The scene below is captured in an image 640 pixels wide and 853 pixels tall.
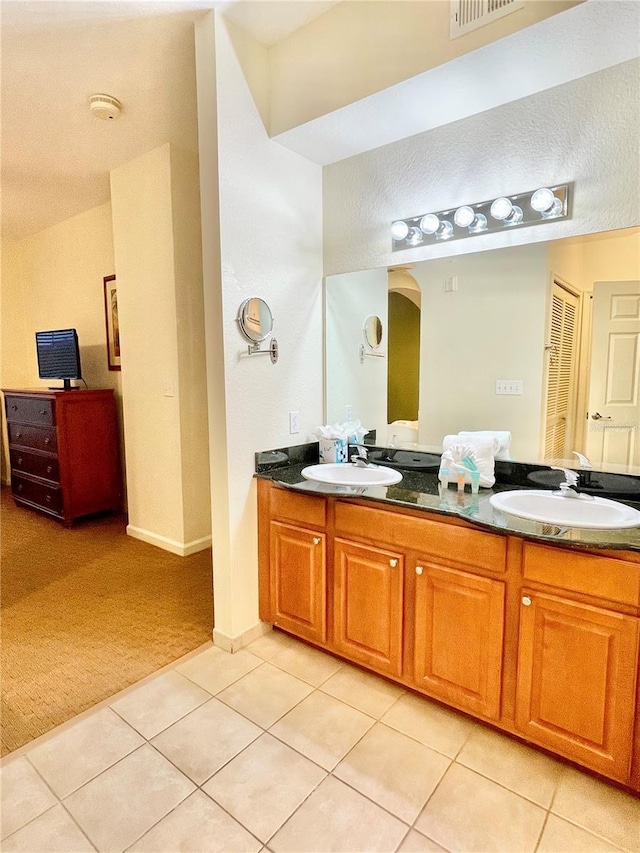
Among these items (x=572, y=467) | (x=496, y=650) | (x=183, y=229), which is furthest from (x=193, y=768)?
(x=183, y=229)

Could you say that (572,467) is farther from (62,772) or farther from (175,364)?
(175,364)

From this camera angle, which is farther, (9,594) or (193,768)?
(9,594)

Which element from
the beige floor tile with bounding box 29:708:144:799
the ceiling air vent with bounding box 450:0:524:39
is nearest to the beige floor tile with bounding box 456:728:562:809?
the beige floor tile with bounding box 29:708:144:799

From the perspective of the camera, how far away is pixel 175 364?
3.19 meters

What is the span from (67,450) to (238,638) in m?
2.36

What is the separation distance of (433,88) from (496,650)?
210cm

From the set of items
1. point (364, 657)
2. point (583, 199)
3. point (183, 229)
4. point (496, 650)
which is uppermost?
point (183, 229)

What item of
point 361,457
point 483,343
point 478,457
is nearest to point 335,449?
point 361,457

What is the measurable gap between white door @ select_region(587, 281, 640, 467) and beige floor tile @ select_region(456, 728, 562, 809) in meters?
1.09

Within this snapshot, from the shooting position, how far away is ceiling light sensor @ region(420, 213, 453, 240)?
2.16 meters

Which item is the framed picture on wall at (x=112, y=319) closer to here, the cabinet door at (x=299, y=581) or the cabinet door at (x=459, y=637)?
the cabinet door at (x=299, y=581)

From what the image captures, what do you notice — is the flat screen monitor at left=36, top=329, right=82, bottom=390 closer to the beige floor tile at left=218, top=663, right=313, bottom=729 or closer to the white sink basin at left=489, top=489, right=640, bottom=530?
the beige floor tile at left=218, top=663, right=313, bottom=729

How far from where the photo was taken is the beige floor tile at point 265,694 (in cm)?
184

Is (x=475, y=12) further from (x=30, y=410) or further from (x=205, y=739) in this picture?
(x=30, y=410)
